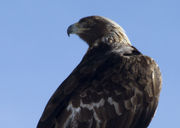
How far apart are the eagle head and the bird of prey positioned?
1160mm

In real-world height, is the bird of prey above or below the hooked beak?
below

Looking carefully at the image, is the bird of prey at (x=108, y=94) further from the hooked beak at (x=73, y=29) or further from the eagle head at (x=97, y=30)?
the hooked beak at (x=73, y=29)

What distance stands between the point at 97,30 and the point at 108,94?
2773mm

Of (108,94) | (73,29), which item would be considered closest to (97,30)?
(73,29)

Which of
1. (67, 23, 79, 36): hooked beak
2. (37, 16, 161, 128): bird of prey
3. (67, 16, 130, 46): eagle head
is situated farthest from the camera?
(67, 23, 79, 36): hooked beak

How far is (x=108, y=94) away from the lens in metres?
12.5

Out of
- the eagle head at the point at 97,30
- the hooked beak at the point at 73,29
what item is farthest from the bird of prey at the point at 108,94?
the hooked beak at the point at 73,29

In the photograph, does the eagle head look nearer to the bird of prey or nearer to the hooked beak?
the hooked beak

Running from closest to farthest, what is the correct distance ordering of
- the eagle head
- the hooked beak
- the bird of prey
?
the bird of prey < the eagle head < the hooked beak

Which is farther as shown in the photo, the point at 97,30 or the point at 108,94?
the point at 97,30

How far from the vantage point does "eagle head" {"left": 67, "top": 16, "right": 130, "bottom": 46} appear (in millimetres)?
14789

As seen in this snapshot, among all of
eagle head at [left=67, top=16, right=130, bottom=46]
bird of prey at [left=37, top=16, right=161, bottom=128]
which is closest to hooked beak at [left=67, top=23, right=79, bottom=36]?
eagle head at [left=67, top=16, right=130, bottom=46]

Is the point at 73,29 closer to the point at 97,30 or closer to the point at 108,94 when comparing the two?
the point at 97,30

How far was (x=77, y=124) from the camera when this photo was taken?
1210 centimetres
